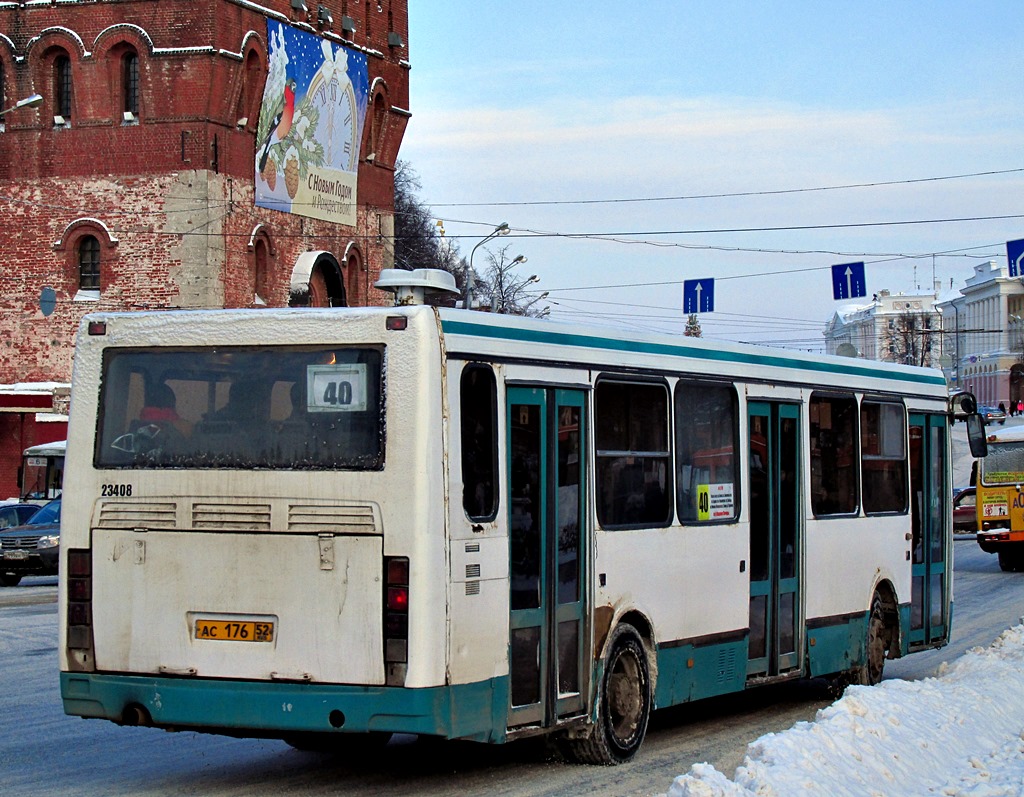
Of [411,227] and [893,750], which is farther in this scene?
[411,227]

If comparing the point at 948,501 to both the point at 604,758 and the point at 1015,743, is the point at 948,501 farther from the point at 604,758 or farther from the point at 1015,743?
the point at 604,758

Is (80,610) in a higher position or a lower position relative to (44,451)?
lower

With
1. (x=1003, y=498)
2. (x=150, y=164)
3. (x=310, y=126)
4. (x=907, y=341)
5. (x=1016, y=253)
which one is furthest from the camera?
(x=907, y=341)

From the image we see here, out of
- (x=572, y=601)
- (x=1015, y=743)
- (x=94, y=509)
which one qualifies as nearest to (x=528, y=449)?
(x=572, y=601)

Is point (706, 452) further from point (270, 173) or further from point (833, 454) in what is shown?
point (270, 173)

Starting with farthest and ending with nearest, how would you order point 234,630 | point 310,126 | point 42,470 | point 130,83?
point 310,126 → point 42,470 → point 130,83 → point 234,630

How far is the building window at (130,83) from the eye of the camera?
1658 inches

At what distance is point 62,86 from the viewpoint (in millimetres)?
42906

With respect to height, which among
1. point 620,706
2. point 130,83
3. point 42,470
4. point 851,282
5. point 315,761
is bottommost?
point 315,761

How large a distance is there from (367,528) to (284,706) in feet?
3.21

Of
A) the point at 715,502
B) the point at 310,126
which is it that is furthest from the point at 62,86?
the point at 715,502

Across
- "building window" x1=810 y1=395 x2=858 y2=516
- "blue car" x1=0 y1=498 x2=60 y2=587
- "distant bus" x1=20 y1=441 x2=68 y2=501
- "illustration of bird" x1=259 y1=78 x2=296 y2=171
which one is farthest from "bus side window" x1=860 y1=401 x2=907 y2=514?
"distant bus" x1=20 y1=441 x2=68 y2=501

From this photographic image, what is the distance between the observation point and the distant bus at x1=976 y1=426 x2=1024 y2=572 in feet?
104

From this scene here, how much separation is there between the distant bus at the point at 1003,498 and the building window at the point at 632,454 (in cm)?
2250
